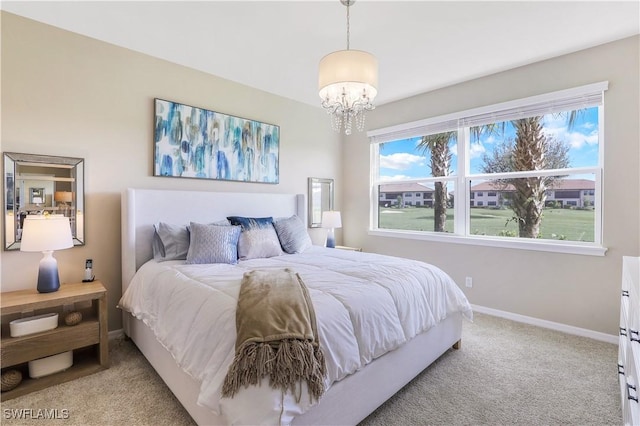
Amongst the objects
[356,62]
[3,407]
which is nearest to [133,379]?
[3,407]

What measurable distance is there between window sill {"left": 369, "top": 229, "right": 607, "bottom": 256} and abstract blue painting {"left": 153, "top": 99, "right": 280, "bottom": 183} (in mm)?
2000

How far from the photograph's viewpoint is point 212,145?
131 inches

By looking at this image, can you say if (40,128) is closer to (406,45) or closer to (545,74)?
(406,45)

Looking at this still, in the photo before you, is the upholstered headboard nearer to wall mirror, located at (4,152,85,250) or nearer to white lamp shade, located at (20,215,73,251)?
wall mirror, located at (4,152,85,250)

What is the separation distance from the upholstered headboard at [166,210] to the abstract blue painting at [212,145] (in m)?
0.27

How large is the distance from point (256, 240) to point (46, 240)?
5.00 ft

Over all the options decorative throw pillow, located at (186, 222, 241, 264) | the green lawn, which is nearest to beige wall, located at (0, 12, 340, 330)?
decorative throw pillow, located at (186, 222, 241, 264)

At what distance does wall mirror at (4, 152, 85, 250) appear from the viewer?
2.25 metres

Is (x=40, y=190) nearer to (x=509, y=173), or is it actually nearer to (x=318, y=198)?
(x=318, y=198)

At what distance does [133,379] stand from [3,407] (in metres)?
0.67

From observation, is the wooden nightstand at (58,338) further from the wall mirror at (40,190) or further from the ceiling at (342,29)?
the ceiling at (342,29)

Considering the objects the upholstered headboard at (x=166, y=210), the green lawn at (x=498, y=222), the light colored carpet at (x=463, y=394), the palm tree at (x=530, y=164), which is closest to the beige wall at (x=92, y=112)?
the upholstered headboard at (x=166, y=210)

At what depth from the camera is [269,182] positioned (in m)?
3.88

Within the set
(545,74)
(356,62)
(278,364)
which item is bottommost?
(278,364)
